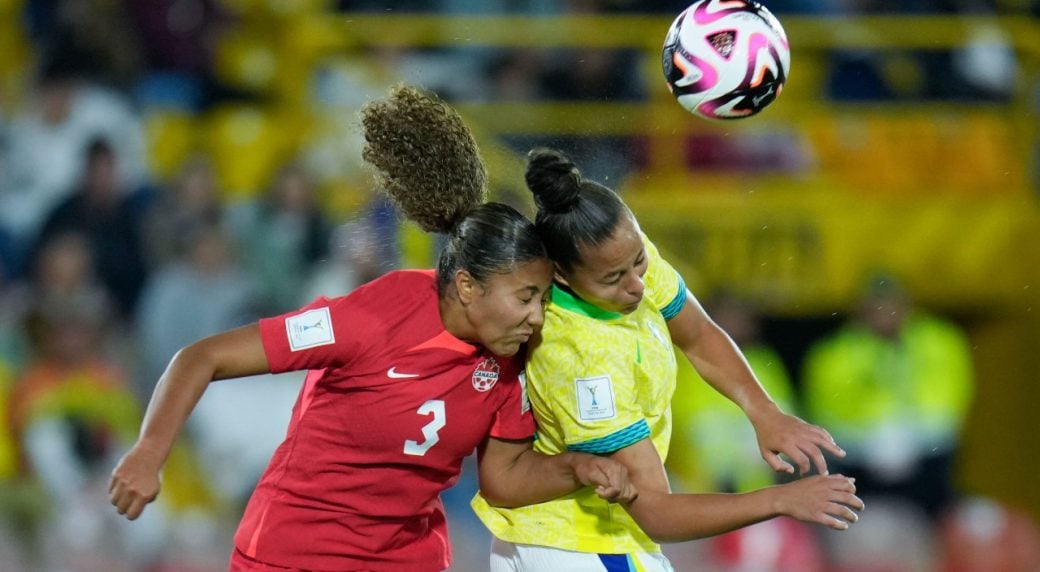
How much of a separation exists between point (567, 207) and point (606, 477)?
2.00 ft

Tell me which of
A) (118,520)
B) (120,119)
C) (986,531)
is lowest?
(986,531)

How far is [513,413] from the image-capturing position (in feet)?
11.6

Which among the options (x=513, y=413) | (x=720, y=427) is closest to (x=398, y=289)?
(x=513, y=413)

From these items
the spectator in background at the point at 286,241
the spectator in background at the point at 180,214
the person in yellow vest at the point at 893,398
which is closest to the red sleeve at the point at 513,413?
the spectator in background at the point at 286,241

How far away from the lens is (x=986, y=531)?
813cm

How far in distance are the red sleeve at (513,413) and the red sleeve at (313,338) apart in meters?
0.39

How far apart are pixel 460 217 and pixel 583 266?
0.35m

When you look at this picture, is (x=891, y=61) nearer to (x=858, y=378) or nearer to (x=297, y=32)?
(x=858, y=378)

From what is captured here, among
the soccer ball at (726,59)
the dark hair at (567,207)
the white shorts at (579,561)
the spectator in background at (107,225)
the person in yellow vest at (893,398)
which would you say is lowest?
the person in yellow vest at (893,398)

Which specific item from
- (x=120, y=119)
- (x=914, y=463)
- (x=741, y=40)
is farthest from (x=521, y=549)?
(x=120, y=119)

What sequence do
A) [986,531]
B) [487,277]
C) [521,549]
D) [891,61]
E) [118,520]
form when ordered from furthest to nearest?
[891,61] < [986,531] < [118,520] < [521,549] < [487,277]

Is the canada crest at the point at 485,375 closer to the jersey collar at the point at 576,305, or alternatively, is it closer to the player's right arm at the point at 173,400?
the jersey collar at the point at 576,305

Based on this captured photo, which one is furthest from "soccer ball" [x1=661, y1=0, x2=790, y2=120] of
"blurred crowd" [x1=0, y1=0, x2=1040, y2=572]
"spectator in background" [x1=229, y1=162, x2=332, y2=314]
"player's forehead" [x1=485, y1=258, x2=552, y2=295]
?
"spectator in background" [x1=229, y1=162, x2=332, y2=314]

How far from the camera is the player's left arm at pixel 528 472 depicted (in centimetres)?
332
